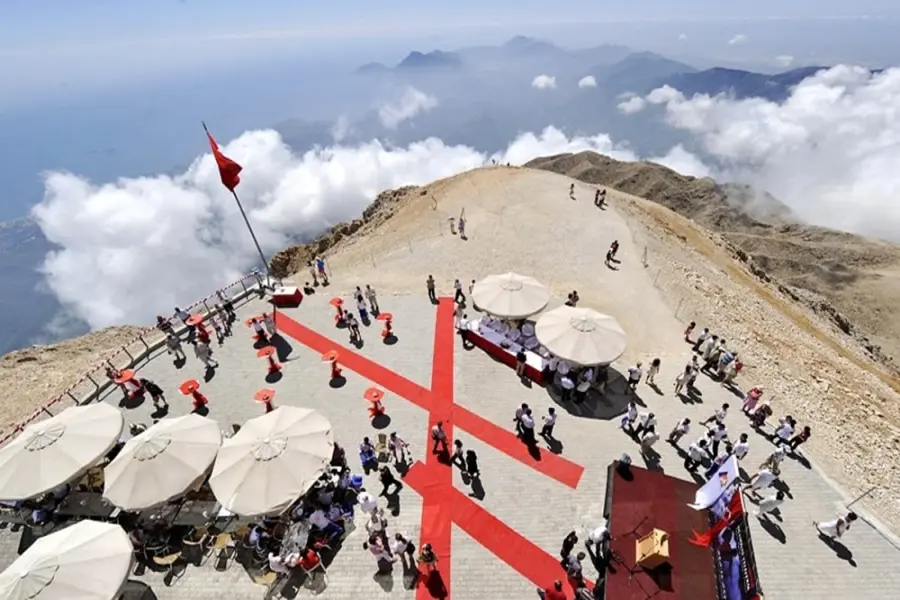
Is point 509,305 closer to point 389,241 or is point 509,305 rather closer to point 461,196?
point 389,241

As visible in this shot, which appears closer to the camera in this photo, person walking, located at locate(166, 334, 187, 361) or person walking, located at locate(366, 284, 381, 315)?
person walking, located at locate(166, 334, 187, 361)

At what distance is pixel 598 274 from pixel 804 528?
16.8 m

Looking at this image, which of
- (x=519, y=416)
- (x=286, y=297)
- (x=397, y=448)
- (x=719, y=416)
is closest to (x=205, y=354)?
(x=286, y=297)

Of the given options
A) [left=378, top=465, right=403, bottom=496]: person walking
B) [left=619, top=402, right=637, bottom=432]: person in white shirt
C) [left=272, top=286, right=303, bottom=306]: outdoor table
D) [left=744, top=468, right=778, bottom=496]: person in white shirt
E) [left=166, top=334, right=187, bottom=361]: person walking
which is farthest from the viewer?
[left=272, top=286, right=303, bottom=306]: outdoor table

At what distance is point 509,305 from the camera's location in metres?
19.7

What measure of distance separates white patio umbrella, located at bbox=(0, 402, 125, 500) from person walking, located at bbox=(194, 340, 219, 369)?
4.97 meters

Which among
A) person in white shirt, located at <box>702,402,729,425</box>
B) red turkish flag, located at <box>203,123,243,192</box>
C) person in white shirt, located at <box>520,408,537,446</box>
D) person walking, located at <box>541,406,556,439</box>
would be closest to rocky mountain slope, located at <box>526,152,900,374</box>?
person in white shirt, located at <box>702,402,729,425</box>

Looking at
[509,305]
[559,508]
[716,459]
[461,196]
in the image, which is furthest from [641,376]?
[461,196]

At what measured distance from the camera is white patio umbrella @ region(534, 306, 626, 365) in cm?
1684

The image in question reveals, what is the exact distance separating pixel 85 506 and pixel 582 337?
17.6m

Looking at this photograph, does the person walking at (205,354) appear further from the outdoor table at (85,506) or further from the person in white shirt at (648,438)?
the person in white shirt at (648,438)

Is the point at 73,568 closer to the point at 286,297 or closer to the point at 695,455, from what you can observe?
the point at 286,297

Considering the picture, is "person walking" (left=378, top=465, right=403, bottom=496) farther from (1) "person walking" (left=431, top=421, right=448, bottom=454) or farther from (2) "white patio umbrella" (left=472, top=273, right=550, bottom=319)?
(2) "white patio umbrella" (left=472, top=273, right=550, bottom=319)

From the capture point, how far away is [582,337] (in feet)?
56.7
